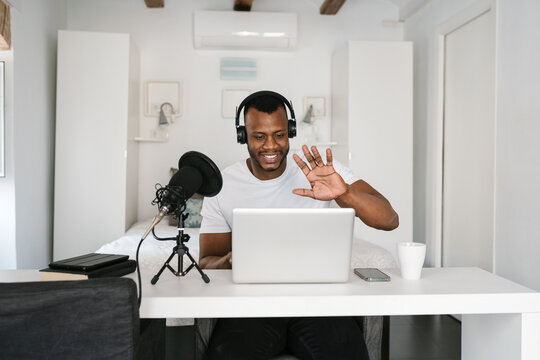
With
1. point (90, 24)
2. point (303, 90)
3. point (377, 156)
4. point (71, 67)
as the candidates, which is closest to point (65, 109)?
point (71, 67)

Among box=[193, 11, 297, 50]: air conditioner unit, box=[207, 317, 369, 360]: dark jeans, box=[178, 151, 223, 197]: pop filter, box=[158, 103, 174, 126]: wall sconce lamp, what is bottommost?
box=[207, 317, 369, 360]: dark jeans

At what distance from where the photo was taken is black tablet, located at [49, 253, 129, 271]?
3.85ft

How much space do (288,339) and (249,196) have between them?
2.05ft

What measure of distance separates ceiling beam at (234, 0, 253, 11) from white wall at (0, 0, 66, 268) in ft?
4.75

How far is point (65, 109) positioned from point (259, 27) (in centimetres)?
172

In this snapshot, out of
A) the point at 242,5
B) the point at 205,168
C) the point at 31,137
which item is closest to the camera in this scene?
the point at 205,168

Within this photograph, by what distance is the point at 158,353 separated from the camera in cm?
131

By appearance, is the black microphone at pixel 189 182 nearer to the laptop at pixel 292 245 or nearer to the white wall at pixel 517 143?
the laptop at pixel 292 245

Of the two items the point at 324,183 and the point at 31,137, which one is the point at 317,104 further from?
the point at 324,183

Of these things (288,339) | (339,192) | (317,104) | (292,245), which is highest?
(317,104)

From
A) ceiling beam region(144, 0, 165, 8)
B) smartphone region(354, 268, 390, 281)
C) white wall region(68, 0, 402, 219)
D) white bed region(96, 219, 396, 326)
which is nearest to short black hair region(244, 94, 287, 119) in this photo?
smartphone region(354, 268, 390, 281)

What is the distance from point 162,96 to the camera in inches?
163

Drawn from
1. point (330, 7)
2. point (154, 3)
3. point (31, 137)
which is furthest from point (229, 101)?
point (31, 137)

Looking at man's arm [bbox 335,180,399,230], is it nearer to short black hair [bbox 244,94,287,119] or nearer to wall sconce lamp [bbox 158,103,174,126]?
short black hair [bbox 244,94,287,119]
